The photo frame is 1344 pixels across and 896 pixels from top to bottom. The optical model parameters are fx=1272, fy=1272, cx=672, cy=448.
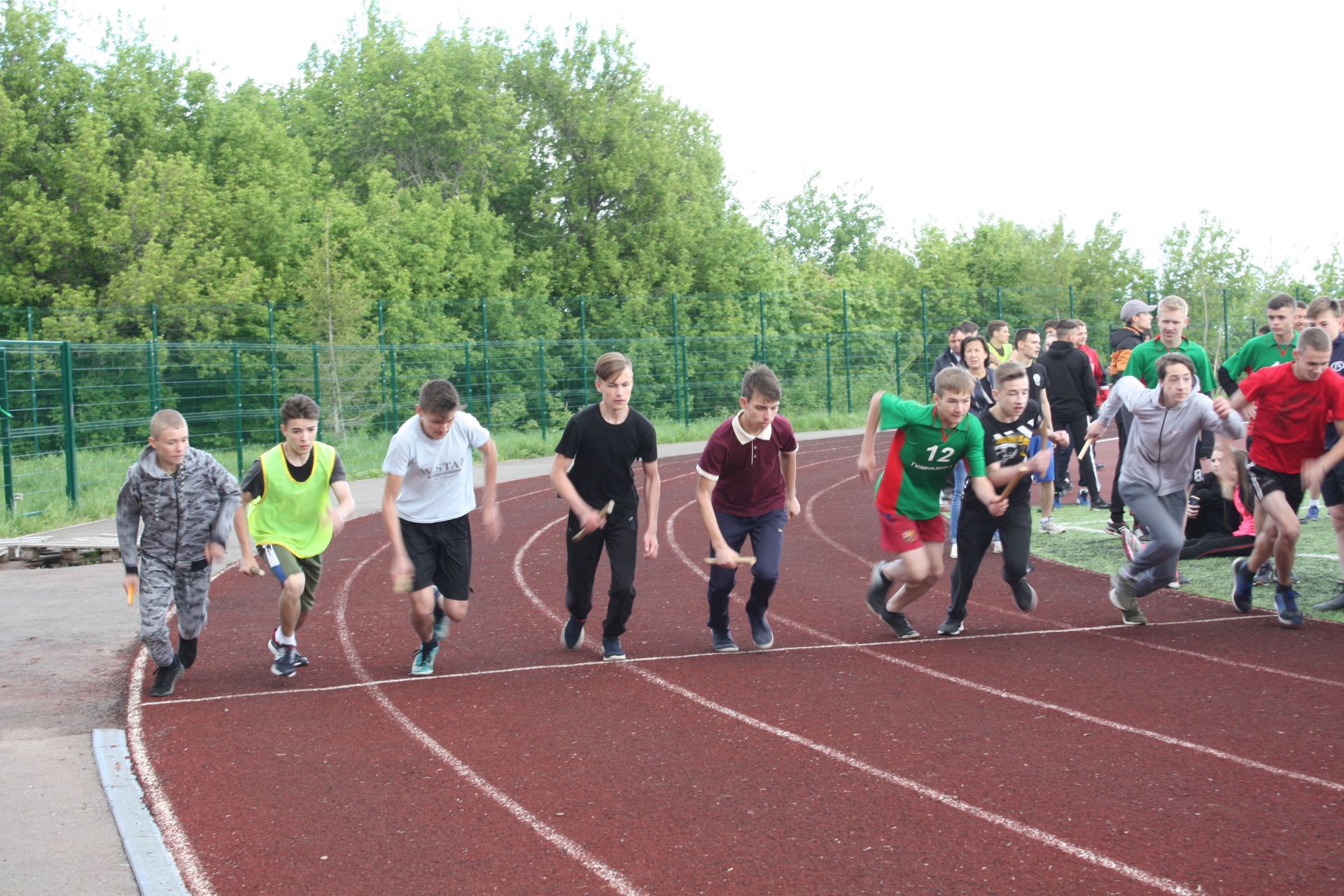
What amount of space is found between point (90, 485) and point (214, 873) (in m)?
14.0

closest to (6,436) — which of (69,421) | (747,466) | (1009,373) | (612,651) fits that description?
(69,421)

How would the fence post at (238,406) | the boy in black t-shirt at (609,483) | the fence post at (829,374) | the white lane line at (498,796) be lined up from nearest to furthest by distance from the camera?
the white lane line at (498,796) < the boy in black t-shirt at (609,483) < the fence post at (238,406) < the fence post at (829,374)

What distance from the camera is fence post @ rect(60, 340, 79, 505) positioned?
50.0ft

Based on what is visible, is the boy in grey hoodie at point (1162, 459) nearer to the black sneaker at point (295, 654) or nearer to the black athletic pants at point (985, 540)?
the black athletic pants at point (985, 540)

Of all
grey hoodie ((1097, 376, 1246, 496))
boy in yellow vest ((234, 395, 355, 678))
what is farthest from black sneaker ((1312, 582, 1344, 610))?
boy in yellow vest ((234, 395, 355, 678))

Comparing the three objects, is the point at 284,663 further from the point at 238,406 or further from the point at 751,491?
the point at 238,406

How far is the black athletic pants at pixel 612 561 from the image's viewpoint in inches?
296

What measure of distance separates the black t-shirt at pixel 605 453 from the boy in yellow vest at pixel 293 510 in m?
1.34

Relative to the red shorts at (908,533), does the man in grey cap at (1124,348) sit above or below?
above

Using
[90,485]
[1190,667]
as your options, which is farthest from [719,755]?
[90,485]

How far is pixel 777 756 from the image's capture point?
18.9 feet

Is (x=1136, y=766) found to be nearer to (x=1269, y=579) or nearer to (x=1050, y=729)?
(x=1050, y=729)

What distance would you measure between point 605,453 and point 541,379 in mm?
19669

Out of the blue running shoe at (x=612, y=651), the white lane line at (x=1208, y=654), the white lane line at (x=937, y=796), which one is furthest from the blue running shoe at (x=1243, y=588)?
the blue running shoe at (x=612, y=651)
